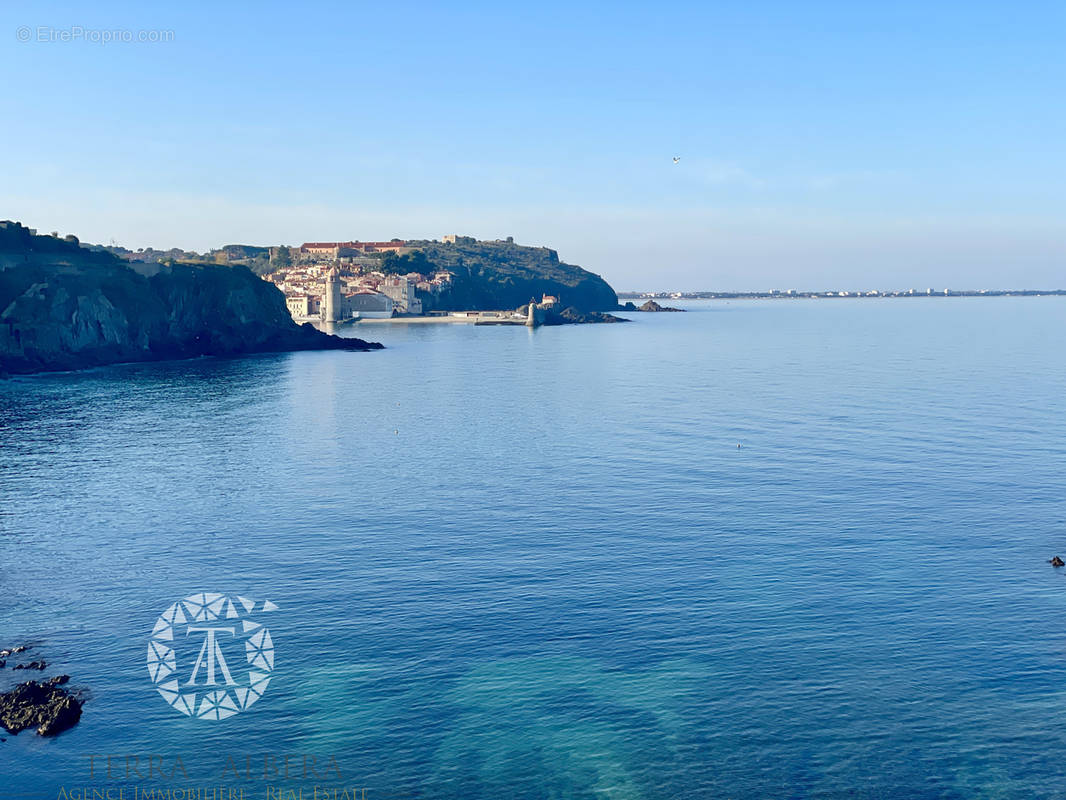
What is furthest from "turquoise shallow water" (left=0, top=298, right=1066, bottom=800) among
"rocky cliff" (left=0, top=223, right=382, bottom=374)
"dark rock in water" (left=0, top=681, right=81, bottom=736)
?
"rocky cliff" (left=0, top=223, right=382, bottom=374)

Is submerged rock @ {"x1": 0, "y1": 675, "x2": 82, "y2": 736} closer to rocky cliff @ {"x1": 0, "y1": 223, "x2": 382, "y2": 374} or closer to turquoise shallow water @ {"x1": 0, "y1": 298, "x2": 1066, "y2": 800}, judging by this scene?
turquoise shallow water @ {"x1": 0, "y1": 298, "x2": 1066, "y2": 800}

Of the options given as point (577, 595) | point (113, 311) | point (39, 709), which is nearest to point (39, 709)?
point (39, 709)

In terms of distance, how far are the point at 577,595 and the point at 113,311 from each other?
136 meters

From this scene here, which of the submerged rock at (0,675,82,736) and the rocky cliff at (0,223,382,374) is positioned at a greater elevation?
the rocky cliff at (0,223,382,374)

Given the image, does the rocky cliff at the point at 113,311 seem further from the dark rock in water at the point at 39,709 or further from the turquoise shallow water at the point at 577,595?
the dark rock in water at the point at 39,709

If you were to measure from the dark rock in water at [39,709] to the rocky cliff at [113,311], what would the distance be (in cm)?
11568

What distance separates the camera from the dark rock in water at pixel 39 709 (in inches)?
1184

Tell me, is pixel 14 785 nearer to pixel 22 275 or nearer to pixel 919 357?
pixel 22 275

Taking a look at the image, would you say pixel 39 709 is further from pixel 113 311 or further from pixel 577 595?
pixel 113 311

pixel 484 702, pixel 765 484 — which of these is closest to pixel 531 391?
pixel 765 484

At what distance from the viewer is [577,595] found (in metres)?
41.5

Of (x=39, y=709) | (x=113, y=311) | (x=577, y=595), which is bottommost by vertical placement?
(x=39, y=709)

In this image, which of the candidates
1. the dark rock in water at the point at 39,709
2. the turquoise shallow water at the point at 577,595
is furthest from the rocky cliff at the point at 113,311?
the dark rock in water at the point at 39,709

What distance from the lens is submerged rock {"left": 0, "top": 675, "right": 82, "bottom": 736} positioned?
30078 mm
